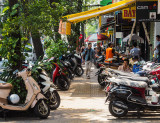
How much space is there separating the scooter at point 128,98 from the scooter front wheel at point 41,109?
1.52m

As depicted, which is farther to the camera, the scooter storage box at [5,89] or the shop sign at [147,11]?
the shop sign at [147,11]

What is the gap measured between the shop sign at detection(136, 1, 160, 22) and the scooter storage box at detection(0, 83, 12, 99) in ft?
21.1

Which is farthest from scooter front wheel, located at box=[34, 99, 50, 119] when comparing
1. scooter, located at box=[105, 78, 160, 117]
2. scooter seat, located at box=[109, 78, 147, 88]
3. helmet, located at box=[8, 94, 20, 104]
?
scooter seat, located at box=[109, 78, 147, 88]

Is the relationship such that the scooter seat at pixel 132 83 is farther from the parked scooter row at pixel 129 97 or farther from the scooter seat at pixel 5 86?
the scooter seat at pixel 5 86

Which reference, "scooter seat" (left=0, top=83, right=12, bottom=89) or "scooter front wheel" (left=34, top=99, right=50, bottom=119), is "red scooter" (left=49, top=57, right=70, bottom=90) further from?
"scooter seat" (left=0, top=83, right=12, bottom=89)

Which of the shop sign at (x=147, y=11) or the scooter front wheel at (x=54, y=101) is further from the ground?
the shop sign at (x=147, y=11)

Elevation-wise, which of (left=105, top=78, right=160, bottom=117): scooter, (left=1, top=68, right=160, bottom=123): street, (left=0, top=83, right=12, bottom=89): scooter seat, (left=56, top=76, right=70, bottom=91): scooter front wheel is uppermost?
(left=0, top=83, right=12, bottom=89): scooter seat

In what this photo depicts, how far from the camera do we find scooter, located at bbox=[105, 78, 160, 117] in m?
8.32

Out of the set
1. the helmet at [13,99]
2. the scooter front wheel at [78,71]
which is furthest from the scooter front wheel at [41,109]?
the scooter front wheel at [78,71]

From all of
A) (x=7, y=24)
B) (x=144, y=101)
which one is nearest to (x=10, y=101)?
(x=7, y=24)

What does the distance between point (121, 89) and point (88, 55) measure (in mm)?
9417

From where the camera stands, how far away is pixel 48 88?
357 inches

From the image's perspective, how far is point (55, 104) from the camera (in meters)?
9.61

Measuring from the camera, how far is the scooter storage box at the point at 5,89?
830 cm
